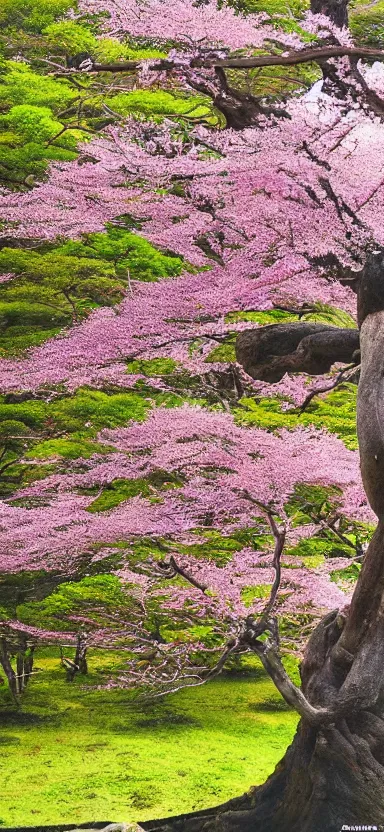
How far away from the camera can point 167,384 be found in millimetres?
→ 7445

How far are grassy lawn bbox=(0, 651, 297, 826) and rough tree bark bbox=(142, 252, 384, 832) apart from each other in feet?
4.86

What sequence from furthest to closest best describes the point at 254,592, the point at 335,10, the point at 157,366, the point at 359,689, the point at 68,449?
the point at 157,366 < the point at 68,449 < the point at 254,592 < the point at 335,10 < the point at 359,689

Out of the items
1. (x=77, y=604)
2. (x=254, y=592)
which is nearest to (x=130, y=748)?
(x=77, y=604)

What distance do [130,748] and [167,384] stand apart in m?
2.86

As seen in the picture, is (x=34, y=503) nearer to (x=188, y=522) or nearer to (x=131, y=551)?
(x=131, y=551)

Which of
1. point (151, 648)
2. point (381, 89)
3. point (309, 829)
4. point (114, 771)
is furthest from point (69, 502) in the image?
point (381, 89)

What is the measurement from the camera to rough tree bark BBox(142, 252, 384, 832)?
364 cm

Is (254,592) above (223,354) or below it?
below

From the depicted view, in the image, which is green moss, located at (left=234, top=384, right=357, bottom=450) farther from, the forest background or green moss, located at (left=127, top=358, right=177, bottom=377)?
green moss, located at (left=127, top=358, right=177, bottom=377)

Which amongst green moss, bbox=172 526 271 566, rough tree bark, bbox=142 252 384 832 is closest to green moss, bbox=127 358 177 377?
green moss, bbox=172 526 271 566

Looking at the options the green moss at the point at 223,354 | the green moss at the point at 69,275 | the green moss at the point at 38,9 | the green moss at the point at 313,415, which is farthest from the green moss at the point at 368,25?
the green moss at the point at 313,415

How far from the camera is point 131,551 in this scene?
21.0ft

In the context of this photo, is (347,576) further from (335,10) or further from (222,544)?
(335,10)

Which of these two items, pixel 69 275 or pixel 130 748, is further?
pixel 69 275
